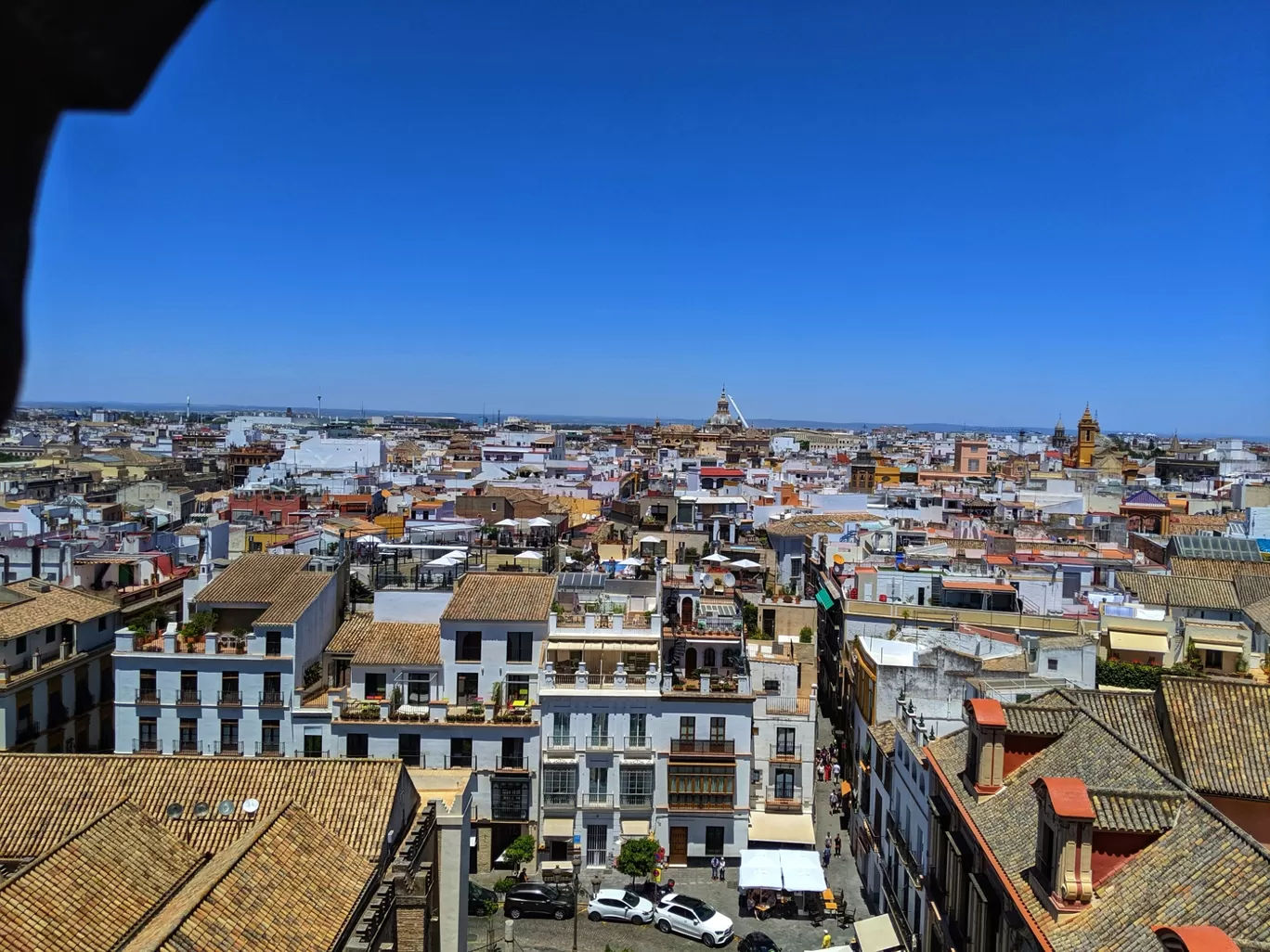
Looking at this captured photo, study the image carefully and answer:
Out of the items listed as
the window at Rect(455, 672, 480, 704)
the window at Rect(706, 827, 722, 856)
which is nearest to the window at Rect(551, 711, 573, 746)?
the window at Rect(455, 672, 480, 704)

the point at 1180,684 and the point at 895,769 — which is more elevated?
the point at 1180,684

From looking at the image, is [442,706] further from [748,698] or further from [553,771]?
[748,698]

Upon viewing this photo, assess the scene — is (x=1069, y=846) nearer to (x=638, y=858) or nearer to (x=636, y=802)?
(x=638, y=858)

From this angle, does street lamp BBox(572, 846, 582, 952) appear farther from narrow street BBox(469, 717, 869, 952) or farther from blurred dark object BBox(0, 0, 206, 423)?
blurred dark object BBox(0, 0, 206, 423)

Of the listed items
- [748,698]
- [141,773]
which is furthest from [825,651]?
[141,773]

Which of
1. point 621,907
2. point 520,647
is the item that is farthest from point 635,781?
point 520,647

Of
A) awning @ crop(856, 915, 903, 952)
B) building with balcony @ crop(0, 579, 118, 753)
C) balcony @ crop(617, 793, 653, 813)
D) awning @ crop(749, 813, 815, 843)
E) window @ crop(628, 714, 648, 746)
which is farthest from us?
building with balcony @ crop(0, 579, 118, 753)

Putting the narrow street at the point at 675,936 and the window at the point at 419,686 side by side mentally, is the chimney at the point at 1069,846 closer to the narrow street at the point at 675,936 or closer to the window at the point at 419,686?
the narrow street at the point at 675,936
